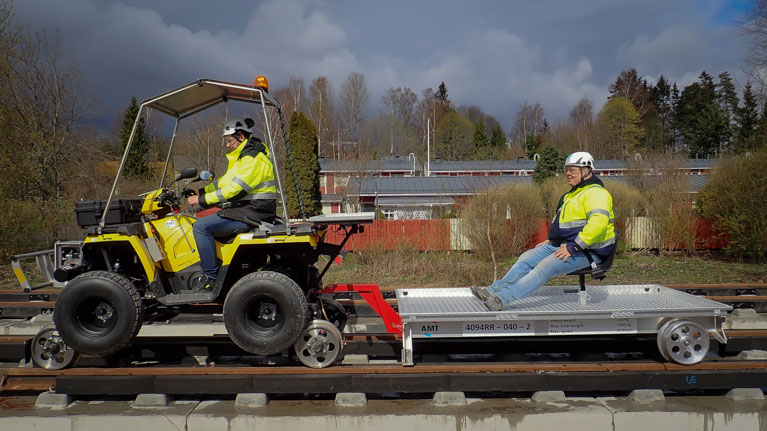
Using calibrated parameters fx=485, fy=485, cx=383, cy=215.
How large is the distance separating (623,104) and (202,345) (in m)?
68.7

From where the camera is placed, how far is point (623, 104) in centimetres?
6353

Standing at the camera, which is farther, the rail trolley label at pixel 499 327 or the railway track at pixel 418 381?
the rail trolley label at pixel 499 327

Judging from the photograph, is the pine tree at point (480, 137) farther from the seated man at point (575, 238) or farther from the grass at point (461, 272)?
the seated man at point (575, 238)

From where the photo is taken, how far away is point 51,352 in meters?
4.96

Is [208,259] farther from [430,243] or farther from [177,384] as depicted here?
[430,243]

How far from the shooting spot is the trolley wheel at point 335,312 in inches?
229

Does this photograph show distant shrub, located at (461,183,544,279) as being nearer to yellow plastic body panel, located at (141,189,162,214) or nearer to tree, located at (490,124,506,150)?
yellow plastic body panel, located at (141,189,162,214)

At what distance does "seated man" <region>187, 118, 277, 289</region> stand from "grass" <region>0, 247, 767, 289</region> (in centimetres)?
717

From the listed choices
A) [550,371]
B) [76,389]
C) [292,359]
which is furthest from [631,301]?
[76,389]

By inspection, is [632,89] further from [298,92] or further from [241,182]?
[241,182]

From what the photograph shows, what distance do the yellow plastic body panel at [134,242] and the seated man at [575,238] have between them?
347 cm

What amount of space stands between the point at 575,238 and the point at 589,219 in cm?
24

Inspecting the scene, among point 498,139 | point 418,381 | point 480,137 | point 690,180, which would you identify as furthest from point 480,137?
point 418,381

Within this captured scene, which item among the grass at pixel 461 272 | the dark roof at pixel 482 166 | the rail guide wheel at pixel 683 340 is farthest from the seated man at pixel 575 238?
the dark roof at pixel 482 166
